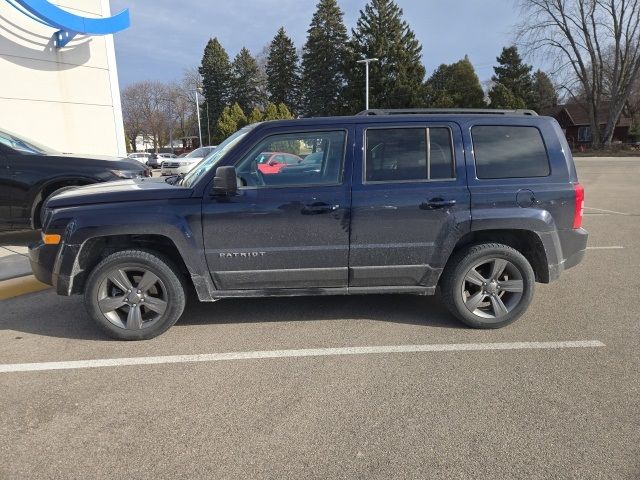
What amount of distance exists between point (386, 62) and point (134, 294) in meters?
53.0

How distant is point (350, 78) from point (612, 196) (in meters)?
43.7

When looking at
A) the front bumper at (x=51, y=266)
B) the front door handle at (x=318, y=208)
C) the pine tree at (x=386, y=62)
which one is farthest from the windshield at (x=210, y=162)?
the pine tree at (x=386, y=62)

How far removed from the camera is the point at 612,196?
13.8 meters

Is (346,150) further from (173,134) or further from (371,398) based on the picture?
(173,134)

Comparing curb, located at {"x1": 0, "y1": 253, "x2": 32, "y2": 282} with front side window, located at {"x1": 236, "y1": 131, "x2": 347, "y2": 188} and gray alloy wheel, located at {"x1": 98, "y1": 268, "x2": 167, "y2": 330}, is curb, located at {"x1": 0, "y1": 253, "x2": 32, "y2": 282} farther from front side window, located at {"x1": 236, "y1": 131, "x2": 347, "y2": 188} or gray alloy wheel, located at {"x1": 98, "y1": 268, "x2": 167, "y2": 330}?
front side window, located at {"x1": 236, "y1": 131, "x2": 347, "y2": 188}

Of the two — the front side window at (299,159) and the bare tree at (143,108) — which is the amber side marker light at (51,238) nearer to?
the front side window at (299,159)

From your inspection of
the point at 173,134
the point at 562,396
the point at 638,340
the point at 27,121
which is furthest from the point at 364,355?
the point at 173,134

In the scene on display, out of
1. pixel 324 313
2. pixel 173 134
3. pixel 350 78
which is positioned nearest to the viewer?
pixel 324 313

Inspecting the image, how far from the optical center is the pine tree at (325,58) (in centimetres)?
5888

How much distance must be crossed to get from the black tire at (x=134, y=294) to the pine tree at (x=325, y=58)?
186 feet

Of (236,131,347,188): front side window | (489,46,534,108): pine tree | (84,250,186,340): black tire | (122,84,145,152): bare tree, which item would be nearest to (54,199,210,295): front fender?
(84,250,186,340): black tire

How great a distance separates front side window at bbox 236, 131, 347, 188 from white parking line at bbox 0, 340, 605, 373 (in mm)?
1383

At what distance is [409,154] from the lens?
157 inches

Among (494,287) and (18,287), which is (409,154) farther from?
(18,287)
